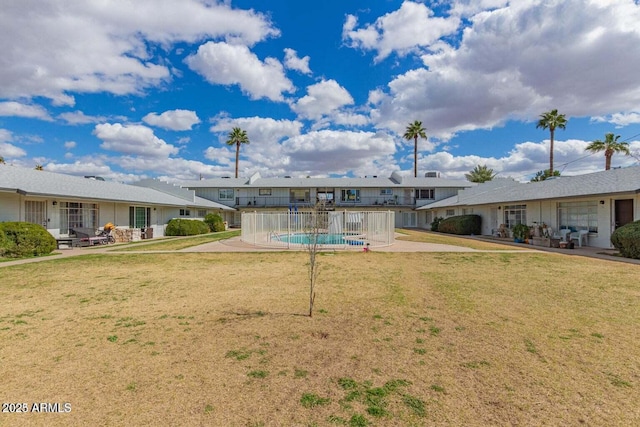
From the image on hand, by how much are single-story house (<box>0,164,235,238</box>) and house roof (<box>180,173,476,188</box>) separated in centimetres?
1794

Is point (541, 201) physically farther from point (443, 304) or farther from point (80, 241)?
point (80, 241)

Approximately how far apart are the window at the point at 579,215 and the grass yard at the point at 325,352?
1107cm

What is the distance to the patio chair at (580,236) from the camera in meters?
17.5

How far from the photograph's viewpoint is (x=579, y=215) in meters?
18.2

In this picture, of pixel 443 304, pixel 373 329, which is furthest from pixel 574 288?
pixel 373 329

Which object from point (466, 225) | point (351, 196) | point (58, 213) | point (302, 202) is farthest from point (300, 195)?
point (58, 213)

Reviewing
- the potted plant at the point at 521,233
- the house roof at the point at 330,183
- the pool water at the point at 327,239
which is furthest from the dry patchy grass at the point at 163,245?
the house roof at the point at 330,183

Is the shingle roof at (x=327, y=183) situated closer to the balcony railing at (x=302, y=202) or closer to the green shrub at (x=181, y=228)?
the balcony railing at (x=302, y=202)

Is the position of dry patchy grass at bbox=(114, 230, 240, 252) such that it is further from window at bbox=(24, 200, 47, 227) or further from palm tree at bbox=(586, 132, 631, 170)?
palm tree at bbox=(586, 132, 631, 170)

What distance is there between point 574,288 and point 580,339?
3941 mm

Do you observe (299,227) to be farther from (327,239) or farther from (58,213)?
(58,213)

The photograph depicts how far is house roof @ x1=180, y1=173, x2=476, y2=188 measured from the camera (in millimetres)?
43812

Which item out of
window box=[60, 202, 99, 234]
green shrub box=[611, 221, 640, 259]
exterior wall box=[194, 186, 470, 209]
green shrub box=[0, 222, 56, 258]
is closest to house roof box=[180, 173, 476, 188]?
exterior wall box=[194, 186, 470, 209]

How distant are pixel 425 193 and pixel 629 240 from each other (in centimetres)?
3164
